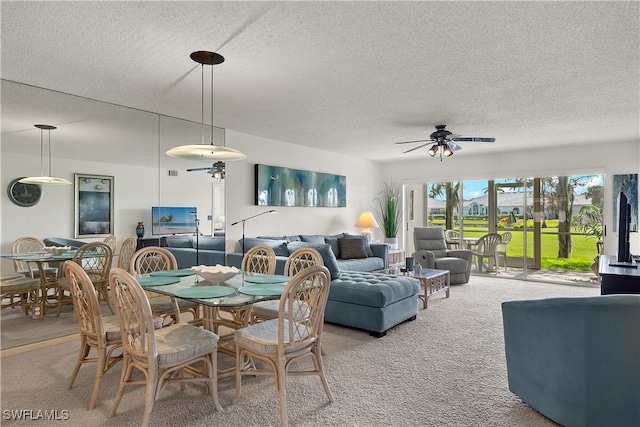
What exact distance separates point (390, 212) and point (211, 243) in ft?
14.5

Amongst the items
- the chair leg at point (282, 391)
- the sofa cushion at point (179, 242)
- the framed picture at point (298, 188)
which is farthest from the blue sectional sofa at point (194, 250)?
the chair leg at point (282, 391)

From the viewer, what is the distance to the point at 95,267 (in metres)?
4.04

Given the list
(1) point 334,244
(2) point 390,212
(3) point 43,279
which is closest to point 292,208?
(1) point 334,244

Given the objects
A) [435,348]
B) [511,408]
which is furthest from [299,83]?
[511,408]

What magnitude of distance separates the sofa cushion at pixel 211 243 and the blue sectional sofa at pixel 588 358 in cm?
407

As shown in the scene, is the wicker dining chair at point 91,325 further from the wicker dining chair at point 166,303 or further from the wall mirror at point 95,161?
the wall mirror at point 95,161

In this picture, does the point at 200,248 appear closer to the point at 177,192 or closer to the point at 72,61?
the point at 177,192

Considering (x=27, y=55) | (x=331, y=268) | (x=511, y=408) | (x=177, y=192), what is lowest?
(x=511, y=408)

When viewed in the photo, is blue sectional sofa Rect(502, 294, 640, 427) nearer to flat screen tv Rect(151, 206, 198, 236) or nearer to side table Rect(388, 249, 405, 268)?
flat screen tv Rect(151, 206, 198, 236)

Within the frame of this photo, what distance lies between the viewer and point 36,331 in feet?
12.1

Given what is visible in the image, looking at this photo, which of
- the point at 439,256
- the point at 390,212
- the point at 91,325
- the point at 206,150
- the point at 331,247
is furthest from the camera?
the point at 390,212

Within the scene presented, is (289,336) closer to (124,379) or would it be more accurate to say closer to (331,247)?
(124,379)

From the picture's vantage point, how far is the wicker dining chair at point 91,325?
7.61 feet

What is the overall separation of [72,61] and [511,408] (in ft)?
13.3
